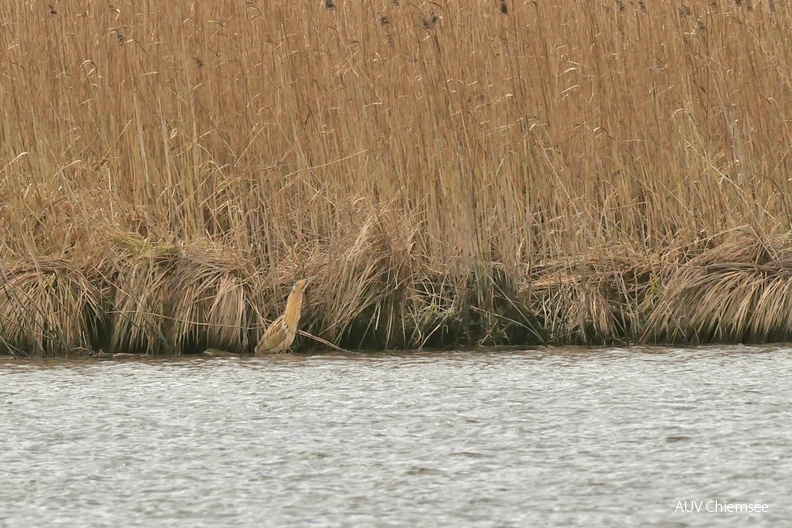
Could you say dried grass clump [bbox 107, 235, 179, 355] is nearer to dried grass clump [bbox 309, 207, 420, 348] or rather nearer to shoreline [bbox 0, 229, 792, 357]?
shoreline [bbox 0, 229, 792, 357]

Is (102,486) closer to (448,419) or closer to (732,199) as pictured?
(448,419)

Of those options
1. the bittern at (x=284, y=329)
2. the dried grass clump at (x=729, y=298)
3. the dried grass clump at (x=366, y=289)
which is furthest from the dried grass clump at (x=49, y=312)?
the dried grass clump at (x=729, y=298)

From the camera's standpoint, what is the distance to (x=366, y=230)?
4.48 m

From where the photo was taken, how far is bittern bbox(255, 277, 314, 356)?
4.23m

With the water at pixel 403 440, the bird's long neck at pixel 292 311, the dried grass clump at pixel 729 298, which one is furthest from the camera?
the dried grass clump at pixel 729 298

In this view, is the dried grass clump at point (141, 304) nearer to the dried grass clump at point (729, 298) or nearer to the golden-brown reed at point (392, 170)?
the golden-brown reed at point (392, 170)

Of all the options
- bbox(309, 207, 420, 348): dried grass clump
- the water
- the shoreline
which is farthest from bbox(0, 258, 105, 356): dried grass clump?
bbox(309, 207, 420, 348): dried grass clump

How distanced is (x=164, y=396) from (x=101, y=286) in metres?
0.94

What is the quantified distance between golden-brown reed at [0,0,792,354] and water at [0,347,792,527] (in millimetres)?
255

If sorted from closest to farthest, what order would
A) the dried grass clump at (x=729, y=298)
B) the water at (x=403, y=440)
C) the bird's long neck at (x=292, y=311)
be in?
the water at (x=403, y=440), the bird's long neck at (x=292, y=311), the dried grass clump at (x=729, y=298)

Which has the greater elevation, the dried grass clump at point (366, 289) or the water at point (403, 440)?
the dried grass clump at point (366, 289)

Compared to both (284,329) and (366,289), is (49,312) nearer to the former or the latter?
(284,329)

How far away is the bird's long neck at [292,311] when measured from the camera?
423 centimetres

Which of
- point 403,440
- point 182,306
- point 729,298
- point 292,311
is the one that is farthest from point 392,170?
point 403,440
